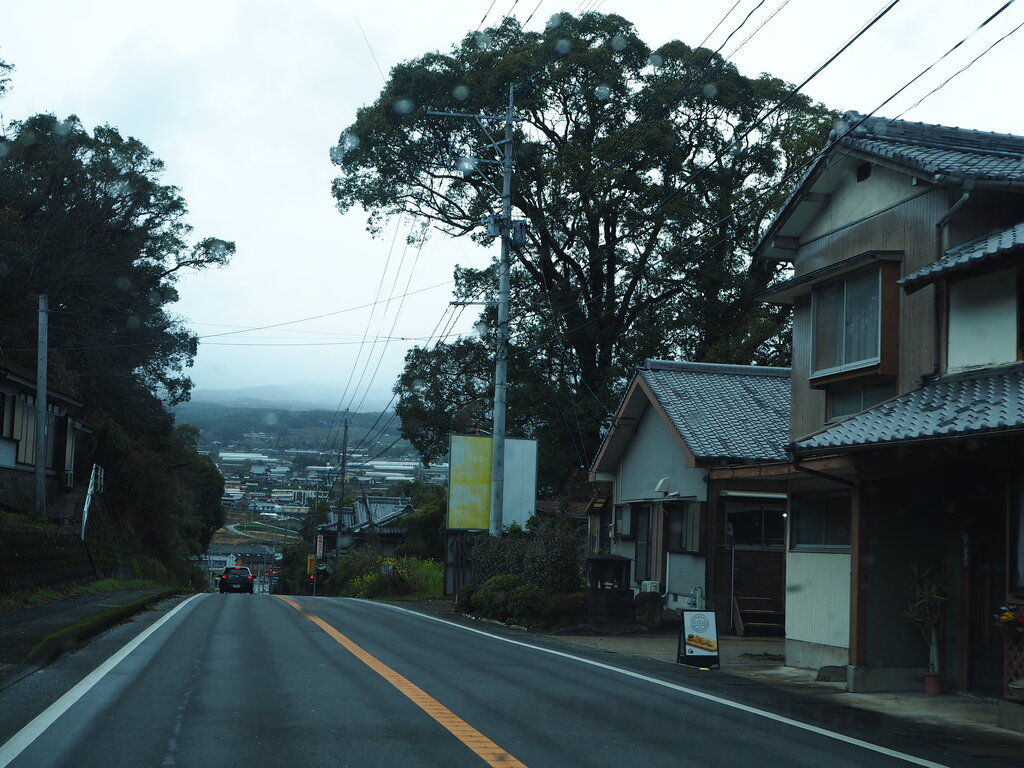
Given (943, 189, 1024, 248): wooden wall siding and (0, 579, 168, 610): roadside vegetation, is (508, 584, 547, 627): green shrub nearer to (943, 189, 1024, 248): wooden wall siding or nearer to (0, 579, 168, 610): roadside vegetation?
(0, 579, 168, 610): roadside vegetation

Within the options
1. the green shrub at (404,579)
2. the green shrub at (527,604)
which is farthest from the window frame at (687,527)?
the green shrub at (404,579)

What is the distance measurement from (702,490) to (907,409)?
32.3ft

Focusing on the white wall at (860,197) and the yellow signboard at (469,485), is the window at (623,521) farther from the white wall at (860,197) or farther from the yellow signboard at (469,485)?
the white wall at (860,197)

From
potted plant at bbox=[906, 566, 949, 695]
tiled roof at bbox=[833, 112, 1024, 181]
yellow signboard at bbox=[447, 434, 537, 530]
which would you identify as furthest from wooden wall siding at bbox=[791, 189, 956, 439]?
yellow signboard at bbox=[447, 434, 537, 530]

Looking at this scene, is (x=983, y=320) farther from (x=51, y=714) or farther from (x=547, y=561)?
(x=547, y=561)

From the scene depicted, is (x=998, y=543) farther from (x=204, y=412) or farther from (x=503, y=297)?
(x=204, y=412)

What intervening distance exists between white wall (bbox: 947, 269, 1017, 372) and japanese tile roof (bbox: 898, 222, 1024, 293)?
0.39 metres

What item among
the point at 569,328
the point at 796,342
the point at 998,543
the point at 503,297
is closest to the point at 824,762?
the point at 998,543

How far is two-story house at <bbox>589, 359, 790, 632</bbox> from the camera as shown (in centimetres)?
2070

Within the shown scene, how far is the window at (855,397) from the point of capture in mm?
13852

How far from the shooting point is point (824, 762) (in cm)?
735

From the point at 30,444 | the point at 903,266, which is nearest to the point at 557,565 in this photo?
the point at 903,266

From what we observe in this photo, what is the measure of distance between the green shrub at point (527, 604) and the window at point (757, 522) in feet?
14.3

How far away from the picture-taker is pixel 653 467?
2403 cm
